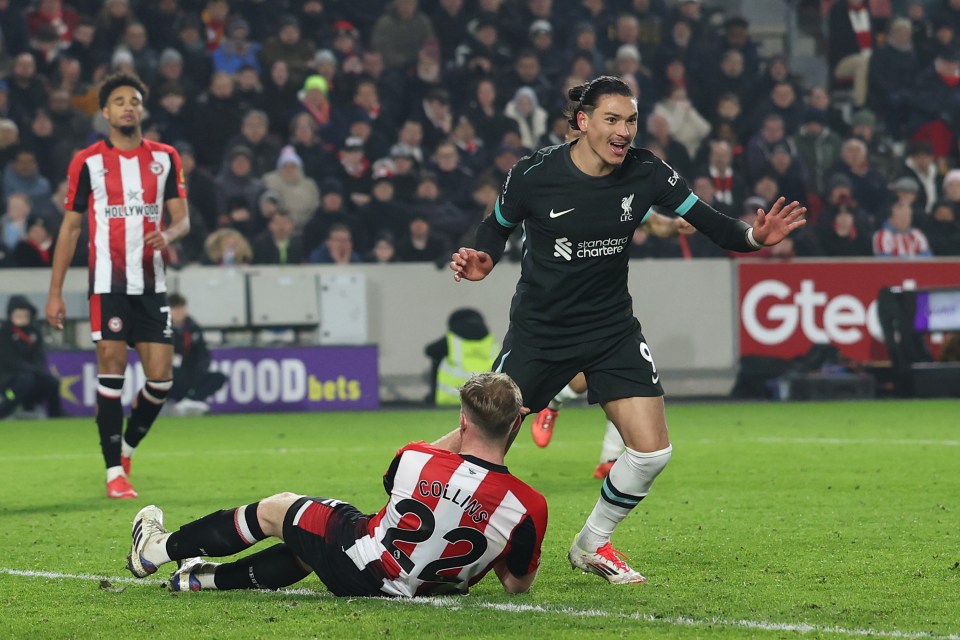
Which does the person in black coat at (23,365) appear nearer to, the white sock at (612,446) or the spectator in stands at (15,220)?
the spectator in stands at (15,220)

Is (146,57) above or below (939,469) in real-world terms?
above

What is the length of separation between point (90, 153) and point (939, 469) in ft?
19.4

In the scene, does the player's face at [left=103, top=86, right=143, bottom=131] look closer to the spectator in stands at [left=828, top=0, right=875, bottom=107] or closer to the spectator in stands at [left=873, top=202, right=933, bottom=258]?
the spectator in stands at [left=873, top=202, right=933, bottom=258]

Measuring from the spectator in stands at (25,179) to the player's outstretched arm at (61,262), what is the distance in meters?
8.52

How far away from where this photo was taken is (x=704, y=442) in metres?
12.5

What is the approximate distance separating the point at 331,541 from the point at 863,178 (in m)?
16.0

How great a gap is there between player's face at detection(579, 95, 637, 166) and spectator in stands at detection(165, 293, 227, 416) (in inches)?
408

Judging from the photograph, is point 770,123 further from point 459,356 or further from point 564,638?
point 564,638

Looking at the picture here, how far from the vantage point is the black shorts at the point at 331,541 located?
5496mm

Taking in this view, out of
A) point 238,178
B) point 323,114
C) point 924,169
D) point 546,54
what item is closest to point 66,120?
point 238,178

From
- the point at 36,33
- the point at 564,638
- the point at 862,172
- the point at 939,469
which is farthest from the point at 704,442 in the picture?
the point at 36,33

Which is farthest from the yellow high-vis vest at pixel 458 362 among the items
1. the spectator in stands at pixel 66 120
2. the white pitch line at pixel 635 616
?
the white pitch line at pixel 635 616

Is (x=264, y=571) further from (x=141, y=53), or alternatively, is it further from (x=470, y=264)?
(x=141, y=53)

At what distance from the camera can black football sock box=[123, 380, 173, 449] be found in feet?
31.2
